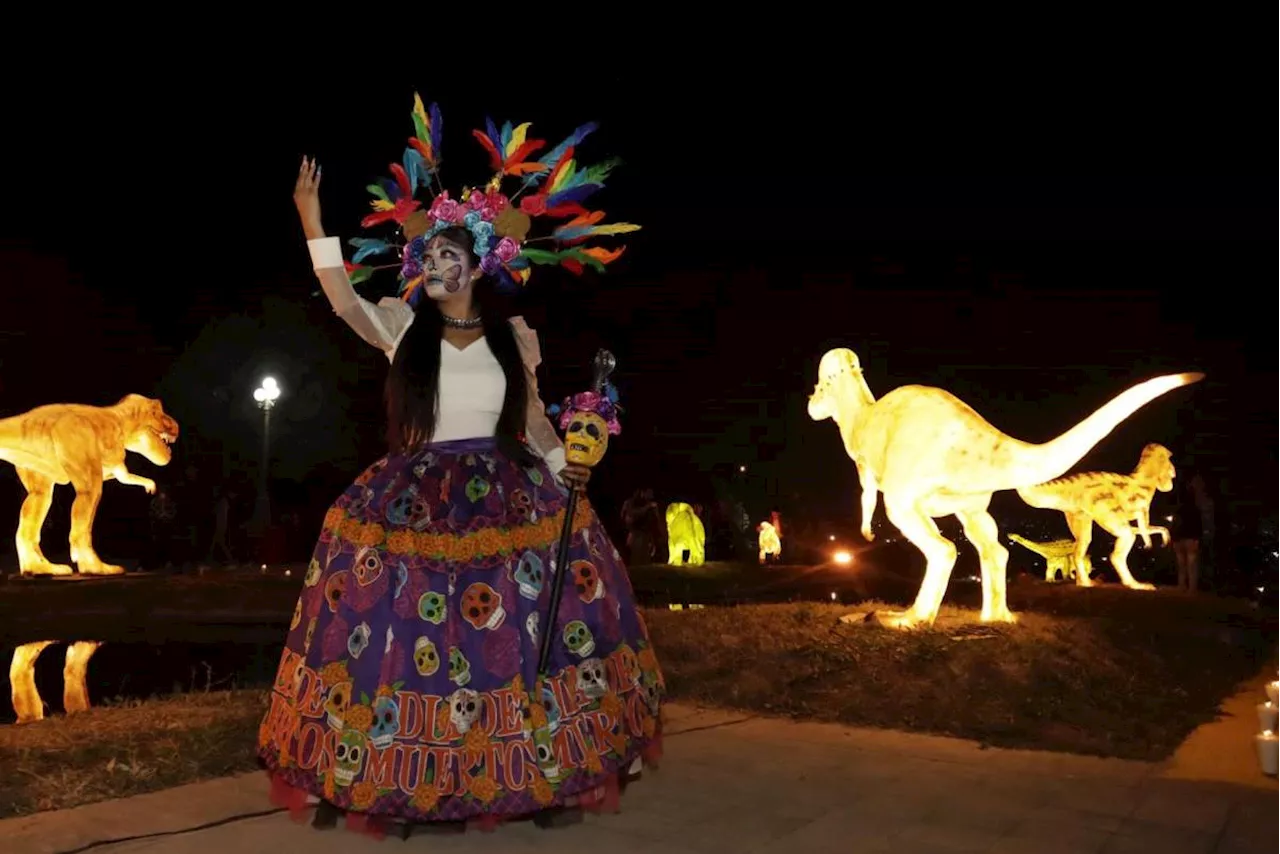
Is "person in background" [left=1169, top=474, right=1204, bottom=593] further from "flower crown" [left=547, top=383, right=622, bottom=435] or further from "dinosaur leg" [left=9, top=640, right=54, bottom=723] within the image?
"dinosaur leg" [left=9, top=640, right=54, bottom=723]

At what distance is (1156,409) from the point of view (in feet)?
69.6

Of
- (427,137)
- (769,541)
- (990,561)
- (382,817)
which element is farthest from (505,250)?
(769,541)

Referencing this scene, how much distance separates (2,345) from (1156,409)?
2312 centimetres

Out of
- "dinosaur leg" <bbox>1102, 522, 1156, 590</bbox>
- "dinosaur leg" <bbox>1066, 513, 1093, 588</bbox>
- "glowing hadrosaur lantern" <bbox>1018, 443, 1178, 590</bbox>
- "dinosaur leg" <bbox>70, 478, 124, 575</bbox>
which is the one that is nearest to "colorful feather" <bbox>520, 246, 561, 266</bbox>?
"glowing hadrosaur lantern" <bbox>1018, 443, 1178, 590</bbox>

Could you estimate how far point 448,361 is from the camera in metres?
4.09

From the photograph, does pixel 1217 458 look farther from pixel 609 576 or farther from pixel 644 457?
pixel 609 576

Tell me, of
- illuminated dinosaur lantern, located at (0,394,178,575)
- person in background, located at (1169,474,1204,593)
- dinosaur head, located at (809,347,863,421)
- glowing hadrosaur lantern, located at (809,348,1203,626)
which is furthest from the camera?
illuminated dinosaur lantern, located at (0,394,178,575)

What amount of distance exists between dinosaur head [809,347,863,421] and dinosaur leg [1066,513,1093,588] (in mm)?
6263

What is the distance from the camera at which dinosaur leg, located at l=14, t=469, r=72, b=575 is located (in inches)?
607

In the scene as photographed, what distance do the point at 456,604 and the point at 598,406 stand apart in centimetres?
89

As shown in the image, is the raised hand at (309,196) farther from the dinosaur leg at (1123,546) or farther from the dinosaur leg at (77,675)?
the dinosaur leg at (1123,546)

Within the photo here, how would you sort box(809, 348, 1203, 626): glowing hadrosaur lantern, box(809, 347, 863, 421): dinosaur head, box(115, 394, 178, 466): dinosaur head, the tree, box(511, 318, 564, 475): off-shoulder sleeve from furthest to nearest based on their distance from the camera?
the tree
box(115, 394, 178, 466): dinosaur head
box(809, 347, 863, 421): dinosaur head
box(809, 348, 1203, 626): glowing hadrosaur lantern
box(511, 318, 564, 475): off-shoulder sleeve

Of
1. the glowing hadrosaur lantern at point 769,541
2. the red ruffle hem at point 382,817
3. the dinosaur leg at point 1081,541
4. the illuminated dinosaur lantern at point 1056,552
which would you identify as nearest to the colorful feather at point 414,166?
the red ruffle hem at point 382,817

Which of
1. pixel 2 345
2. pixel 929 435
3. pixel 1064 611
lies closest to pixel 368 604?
pixel 929 435
